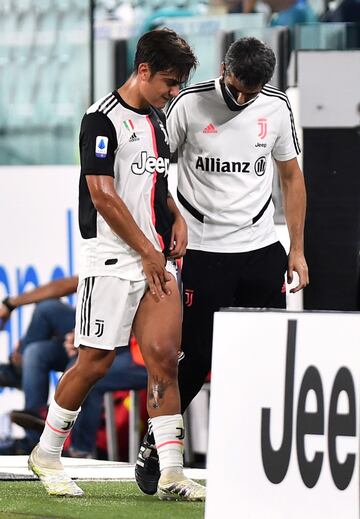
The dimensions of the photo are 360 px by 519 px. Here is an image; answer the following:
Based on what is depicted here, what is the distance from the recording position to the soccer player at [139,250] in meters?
5.36

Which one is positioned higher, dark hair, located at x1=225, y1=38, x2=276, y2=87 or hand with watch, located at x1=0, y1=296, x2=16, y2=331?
dark hair, located at x1=225, y1=38, x2=276, y2=87

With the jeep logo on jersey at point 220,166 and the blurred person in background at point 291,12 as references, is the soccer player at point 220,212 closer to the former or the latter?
the jeep logo on jersey at point 220,166

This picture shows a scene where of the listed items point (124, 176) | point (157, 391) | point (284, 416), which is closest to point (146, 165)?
point (124, 176)

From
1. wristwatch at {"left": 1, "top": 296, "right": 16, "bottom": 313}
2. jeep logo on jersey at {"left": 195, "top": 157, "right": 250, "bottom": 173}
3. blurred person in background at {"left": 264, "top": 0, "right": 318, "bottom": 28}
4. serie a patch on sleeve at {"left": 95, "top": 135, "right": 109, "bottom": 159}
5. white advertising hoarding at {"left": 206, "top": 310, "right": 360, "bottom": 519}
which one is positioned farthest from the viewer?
wristwatch at {"left": 1, "top": 296, "right": 16, "bottom": 313}

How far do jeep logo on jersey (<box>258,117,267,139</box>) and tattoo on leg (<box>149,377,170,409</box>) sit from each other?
42.0 inches

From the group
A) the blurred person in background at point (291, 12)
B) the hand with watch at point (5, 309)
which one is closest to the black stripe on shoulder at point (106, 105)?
the blurred person in background at point (291, 12)

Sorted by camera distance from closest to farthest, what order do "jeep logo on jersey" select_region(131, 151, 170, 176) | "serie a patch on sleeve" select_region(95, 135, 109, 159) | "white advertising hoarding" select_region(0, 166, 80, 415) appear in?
"serie a patch on sleeve" select_region(95, 135, 109, 159)
"jeep logo on jersey" select_region(131, 151, 170, 176)
"white advertising hoarding" select_region(0, 166, 80, 415)

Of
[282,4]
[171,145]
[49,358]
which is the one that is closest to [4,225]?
[49,358]

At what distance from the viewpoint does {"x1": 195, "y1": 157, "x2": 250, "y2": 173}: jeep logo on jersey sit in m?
5.77

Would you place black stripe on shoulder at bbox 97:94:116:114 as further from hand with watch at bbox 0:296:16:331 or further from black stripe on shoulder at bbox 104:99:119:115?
hand with watch at bbox 0:296:16:331

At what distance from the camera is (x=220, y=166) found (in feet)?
18.9

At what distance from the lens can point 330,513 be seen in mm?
4152

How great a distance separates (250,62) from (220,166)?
0.48 metres

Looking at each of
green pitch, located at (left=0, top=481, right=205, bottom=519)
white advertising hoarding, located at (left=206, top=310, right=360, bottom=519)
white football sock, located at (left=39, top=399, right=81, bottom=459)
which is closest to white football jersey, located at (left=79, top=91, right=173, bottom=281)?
white football sock, located at (left=39, top=399, right=81, bottom=459)
